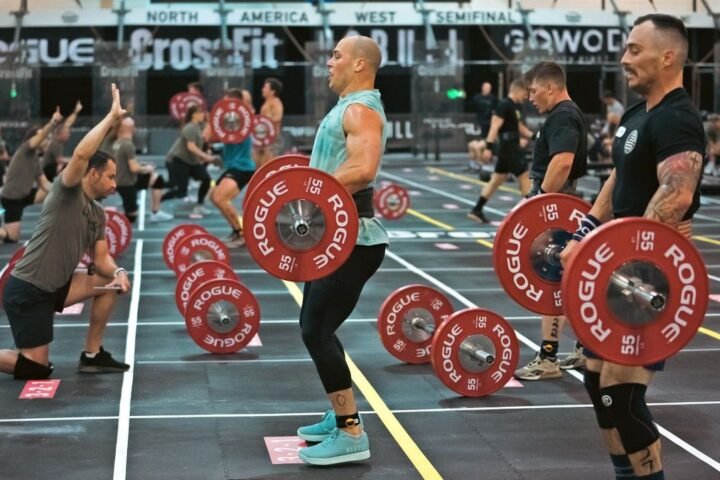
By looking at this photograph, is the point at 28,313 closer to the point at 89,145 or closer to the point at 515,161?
the point at 89,145

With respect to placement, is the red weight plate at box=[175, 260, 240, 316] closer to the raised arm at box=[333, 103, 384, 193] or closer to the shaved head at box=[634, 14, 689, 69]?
the raised arm at box=[333, 103, 384, 193]

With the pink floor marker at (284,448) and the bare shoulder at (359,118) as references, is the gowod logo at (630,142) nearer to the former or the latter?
the bare shoulder at (359,118)

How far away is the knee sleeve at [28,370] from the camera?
7.21 m

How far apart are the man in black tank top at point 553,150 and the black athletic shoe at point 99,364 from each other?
2.32 m

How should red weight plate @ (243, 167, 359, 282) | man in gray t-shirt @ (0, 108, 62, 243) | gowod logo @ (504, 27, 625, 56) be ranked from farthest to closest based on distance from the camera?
gowod logo @ (504, 27, 625, 56), man in gray t-shirt @ (0, 108, 62, 243), red weight plate @ (243, 167, 359, 282)

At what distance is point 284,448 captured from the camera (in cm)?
589

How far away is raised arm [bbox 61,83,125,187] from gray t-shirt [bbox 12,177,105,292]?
0.11 m

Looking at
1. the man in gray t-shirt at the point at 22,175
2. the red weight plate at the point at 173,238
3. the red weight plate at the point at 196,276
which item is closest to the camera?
the red weight plate at the point at 196,276

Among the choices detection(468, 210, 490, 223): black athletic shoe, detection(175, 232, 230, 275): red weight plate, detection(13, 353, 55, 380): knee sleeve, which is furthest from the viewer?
detection(468, 210, 490, 223): black athletic shoe

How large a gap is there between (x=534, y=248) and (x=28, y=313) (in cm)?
328

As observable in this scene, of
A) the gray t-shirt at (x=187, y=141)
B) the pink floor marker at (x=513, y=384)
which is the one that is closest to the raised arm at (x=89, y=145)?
the pink floor marker at (x=513, y=384)

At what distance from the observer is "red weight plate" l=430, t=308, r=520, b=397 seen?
6.73 metres

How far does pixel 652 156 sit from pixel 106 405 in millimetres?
3491

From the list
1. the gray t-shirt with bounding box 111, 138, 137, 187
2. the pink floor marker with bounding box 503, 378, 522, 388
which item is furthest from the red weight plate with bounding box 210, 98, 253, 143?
the pink floor marker with bounding box 503, 378, 522, 388
